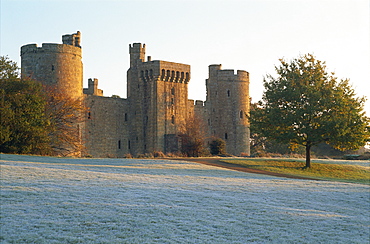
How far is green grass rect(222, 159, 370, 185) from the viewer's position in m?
36.9

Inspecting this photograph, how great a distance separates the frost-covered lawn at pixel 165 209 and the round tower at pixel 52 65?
21646 millimetres

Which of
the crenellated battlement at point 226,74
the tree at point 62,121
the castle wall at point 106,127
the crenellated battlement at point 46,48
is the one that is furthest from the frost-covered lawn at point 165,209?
the crenellated battlement at point 226,74

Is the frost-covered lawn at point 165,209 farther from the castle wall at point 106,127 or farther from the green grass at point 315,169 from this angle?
the castle wall at point 106,127

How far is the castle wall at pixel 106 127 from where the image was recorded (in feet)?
170

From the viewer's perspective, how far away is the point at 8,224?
1313 centimetres

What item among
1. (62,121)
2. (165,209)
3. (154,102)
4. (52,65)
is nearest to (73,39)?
(52,65)

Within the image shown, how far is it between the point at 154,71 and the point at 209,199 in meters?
39.6

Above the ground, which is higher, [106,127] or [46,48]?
[46,48]

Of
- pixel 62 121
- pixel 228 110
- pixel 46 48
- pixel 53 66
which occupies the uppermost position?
pixel 46 48

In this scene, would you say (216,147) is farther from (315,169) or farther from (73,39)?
(73,39)

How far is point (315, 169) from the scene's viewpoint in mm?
40031

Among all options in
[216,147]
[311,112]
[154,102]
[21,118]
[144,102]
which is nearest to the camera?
[21,118]

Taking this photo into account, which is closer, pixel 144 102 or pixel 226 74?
pixel 144 102

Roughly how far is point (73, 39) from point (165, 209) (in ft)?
129
